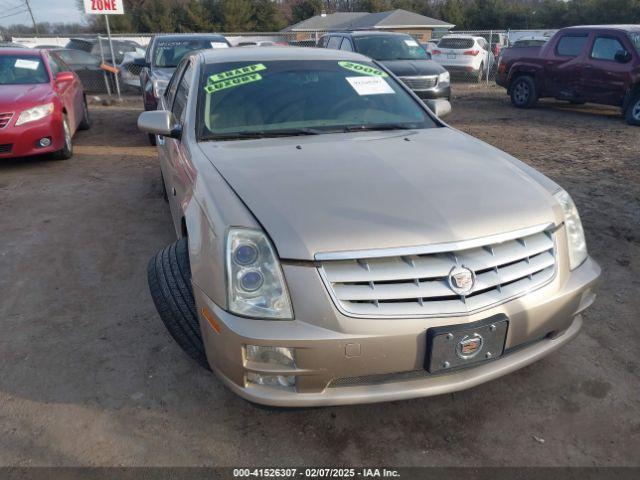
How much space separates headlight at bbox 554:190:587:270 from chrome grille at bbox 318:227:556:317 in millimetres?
449

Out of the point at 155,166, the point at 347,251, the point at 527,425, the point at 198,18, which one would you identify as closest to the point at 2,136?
the point at 155,166

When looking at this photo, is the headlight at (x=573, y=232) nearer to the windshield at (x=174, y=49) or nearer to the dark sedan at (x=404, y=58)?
the windshield at (x=174, y=49)

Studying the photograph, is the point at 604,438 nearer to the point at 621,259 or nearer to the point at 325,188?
the point at 325,188

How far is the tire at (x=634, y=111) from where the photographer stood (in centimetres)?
967

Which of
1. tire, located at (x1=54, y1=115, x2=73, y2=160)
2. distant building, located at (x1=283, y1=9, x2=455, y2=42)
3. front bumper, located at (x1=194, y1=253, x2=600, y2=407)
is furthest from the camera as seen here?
distant building, located at (x1=283, y1=9, x2=455, y2=42)

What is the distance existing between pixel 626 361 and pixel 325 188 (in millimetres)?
1962

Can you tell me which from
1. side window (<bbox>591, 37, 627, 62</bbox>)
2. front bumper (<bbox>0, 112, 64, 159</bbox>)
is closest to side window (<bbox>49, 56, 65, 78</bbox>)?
front bumper (<bbox>0, 112, 64, 159</bbox>)

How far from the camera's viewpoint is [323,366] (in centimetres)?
205

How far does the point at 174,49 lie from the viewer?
30.6 feet

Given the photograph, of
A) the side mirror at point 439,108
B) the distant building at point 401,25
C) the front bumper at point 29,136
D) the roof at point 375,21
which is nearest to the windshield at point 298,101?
the side mirror at point 439,108

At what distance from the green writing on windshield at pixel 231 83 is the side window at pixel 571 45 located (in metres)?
9.28

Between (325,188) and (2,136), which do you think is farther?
(2,136)

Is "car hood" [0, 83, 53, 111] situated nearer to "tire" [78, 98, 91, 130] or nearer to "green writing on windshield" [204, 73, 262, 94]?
"tire" [78, 98, 91, 130]

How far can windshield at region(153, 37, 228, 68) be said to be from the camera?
909cm
